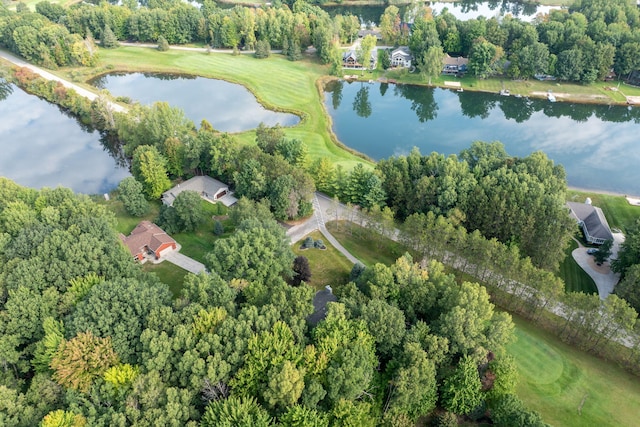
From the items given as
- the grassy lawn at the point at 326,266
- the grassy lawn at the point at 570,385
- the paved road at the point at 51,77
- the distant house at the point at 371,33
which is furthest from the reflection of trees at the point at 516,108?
the paved road at the point at 51,77

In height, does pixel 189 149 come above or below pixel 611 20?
below

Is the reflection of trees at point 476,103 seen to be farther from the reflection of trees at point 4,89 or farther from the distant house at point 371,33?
the reflection of trees at point 4,89

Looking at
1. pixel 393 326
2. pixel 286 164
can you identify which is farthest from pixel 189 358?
pixel 286 164

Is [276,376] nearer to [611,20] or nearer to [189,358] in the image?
[189,358]

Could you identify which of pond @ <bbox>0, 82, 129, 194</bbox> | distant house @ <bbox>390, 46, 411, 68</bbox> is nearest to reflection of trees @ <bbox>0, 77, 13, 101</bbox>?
pond @ <bbox>0, 82, 129, 194</bbox>

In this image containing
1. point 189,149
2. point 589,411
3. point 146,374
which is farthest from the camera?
point 189,149

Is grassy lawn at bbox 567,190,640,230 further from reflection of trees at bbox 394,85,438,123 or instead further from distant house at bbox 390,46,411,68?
distant house at bbox 390,46,411,68

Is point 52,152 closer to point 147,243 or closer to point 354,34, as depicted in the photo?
point 147,243

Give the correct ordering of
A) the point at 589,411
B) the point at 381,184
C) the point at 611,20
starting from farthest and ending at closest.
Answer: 1. the point at 611,20
2. the point at 381,184
3. the point at 589,411
